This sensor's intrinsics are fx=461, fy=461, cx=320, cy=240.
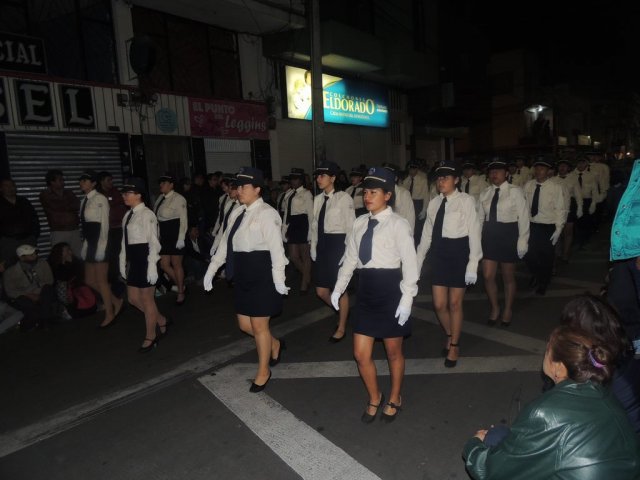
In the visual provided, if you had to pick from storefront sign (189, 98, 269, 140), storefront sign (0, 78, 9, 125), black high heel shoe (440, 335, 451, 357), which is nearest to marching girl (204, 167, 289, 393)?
black high heel shoe (440, 335, 451, 357)

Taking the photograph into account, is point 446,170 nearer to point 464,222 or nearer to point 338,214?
point 464,222

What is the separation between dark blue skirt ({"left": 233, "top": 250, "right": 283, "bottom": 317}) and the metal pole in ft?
21.5

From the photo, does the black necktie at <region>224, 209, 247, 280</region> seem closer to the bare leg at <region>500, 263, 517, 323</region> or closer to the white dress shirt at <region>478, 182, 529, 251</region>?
the white dress shirt at <region>478, 182, 529, 251</region>

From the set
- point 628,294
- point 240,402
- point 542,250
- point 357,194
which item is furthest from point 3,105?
point 628,294

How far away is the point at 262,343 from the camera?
178 inches

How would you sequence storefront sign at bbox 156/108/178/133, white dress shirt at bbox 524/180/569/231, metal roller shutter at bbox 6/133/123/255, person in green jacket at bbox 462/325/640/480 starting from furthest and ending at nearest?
storefront sign at bbox 156/108/178/133 → metal roller shutter at bbox 6/133/123/255 → white dress shirt at bbox 524/180/569/231 → person in green jacket at bbox 462/325/640/480

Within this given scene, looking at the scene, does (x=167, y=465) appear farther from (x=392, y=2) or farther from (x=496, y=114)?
(x=496, y=114)

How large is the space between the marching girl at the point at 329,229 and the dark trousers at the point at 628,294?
11.8 ft

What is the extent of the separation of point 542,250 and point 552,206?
2.36 feet

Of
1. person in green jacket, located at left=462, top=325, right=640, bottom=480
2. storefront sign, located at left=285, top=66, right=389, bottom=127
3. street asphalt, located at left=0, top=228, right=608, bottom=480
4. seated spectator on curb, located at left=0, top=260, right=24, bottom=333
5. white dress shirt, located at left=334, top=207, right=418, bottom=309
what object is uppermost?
storefront sign, located at left=285, top=66, right=389, bottom=127

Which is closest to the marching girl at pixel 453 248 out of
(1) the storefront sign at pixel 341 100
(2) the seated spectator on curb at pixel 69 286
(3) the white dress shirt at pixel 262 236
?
(3) the white dress shirt at pixel 262 236

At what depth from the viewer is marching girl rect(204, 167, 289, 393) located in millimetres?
4344

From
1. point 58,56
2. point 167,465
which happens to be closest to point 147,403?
point 167,465

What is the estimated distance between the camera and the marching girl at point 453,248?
482 cm
